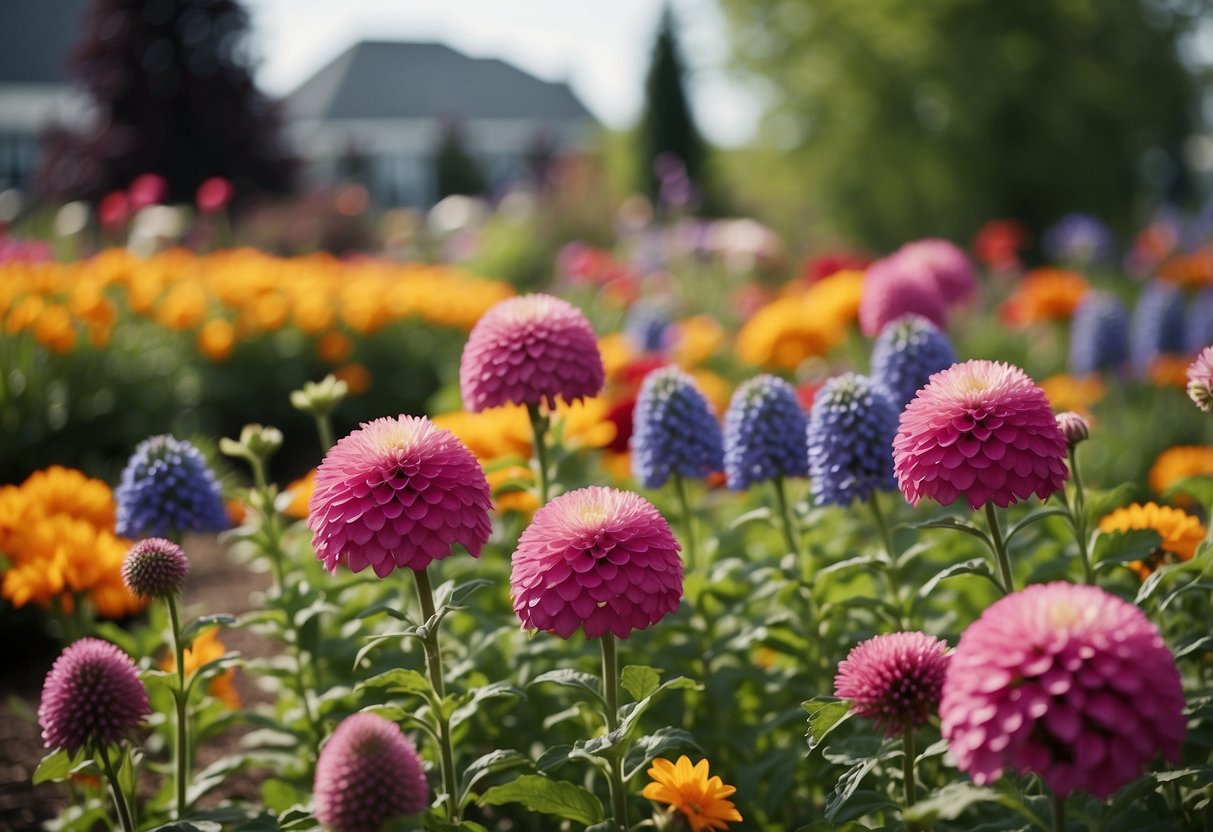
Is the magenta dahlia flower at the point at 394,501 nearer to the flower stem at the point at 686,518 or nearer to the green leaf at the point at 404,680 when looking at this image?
the green leaf at the point at 404,680

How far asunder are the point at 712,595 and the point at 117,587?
1.33 meters

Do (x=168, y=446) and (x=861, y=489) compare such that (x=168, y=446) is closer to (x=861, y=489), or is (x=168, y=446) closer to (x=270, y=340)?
(x=861, y=489)

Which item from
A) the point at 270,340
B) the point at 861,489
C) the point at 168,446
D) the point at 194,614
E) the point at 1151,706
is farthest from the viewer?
the point at 270,340

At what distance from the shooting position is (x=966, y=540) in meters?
2.37

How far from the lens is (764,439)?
7.22 ft

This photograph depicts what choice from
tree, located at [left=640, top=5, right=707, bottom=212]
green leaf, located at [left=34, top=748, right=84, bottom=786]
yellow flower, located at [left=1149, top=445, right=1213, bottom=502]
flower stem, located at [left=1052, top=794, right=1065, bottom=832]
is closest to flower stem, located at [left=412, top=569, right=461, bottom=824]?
green leaf, located at [left=34, top=748, right=84, bottom=786]

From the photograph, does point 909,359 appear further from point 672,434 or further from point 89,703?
point 89,703

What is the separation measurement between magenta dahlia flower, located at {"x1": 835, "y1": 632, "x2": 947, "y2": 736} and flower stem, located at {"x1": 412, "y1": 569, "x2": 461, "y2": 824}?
0.63 m

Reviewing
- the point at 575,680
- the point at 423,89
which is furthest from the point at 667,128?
the point at 575,680

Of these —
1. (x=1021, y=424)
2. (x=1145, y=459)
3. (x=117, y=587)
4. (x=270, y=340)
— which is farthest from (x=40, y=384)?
(x=1145, y=459)

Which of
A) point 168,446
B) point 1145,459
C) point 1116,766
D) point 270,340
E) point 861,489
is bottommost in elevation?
point 1116,766

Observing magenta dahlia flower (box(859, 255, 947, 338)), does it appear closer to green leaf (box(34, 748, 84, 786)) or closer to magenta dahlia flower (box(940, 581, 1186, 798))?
magenta dahlia flower (box(940, 581, 1186, 798))

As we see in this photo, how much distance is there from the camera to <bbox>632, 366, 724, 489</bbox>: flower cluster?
226 centimetres

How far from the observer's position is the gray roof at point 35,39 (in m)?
30.6
